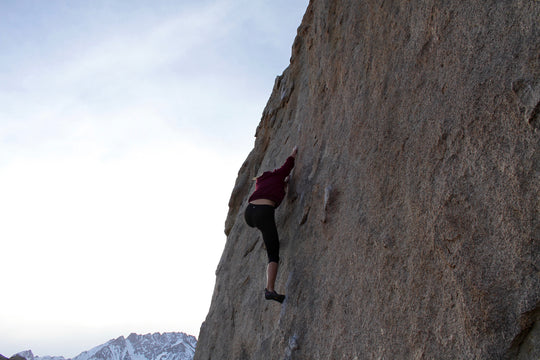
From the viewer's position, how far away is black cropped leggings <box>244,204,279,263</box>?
6375mm

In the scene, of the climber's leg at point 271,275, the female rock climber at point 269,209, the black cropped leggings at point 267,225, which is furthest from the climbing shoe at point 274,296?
the black cropped leggings at point 267,225

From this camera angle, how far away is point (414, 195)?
4.23 m

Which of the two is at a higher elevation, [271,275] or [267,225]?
[267,225]

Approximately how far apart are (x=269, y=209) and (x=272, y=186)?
15.7 inches

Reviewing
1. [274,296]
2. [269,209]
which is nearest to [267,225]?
[269,209]

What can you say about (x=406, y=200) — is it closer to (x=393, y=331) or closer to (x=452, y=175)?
(x=452, y=175)

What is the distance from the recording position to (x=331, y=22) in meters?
7.05

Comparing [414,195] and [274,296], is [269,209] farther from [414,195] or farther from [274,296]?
[414,195]

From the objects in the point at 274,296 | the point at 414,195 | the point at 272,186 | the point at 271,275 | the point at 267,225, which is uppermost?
the point at 272,186

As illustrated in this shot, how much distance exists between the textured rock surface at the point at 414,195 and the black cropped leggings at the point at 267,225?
0.25 meters

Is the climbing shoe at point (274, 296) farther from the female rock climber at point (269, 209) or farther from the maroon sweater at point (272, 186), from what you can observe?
the maroon sweater at point (272, 186)

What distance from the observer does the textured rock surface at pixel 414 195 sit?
3.29 meters

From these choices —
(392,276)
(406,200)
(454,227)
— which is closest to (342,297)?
(392,276)

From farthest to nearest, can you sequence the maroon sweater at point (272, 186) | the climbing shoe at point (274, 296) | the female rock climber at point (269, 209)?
the maroon sweater at point (272, 186)
the female rock climber at point (269, 209)
the climbing shoe at point (274, 296)
